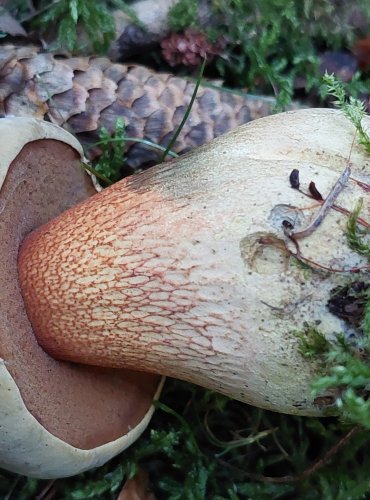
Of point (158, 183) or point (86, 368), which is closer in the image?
point (158, 183)

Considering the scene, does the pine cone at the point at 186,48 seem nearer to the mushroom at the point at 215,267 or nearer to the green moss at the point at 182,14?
the green moss at the point at 182,14

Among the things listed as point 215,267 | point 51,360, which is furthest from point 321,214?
point 51,360

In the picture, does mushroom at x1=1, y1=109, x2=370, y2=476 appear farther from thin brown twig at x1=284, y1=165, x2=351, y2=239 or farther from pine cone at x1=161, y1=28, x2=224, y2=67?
pine cone at x1=161, y1=28, x2=224, y2=67

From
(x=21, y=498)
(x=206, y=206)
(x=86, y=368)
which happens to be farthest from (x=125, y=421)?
(x=206, y=206)

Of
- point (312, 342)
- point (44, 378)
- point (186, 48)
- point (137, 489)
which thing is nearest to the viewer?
point (312, 342)

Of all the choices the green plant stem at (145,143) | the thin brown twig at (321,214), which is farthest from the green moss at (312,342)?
the green plant stem at (145,143)

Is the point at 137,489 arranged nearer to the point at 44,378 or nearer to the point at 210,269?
the point at 44,378

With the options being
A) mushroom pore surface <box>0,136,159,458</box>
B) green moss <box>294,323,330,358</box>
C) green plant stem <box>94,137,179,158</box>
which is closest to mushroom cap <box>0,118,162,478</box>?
mushroom pore surface <box>0,136,159,458</box>

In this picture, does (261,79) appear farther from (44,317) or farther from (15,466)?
(15,466)
